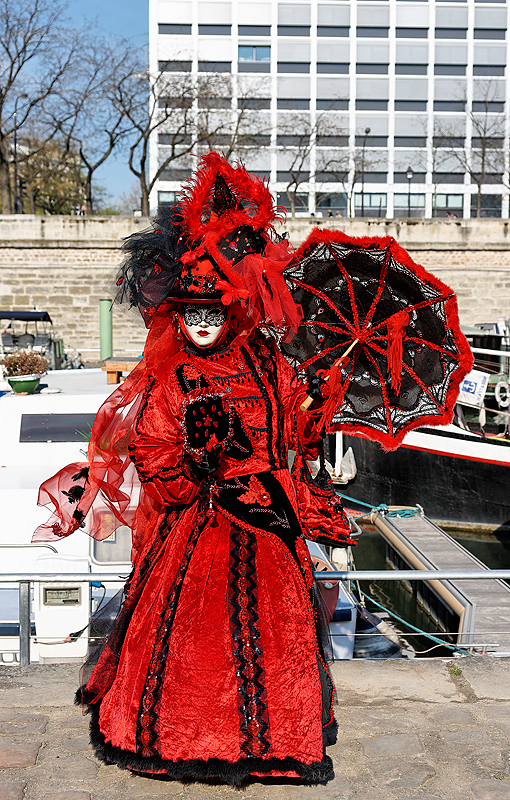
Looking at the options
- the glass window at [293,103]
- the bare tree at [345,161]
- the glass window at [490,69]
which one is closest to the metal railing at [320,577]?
the bare tree at [345,161]

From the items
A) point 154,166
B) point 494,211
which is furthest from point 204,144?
point 494,211

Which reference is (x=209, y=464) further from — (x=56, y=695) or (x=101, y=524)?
(x=56, y=695)

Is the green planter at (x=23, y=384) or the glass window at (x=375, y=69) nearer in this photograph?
the green planter at (x=23, y=384)

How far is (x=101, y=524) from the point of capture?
3201 mm

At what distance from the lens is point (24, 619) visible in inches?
143

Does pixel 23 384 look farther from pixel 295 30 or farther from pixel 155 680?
pixel 295 30

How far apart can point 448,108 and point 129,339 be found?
4093cm

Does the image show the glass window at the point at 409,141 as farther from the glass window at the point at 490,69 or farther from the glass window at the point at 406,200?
the glass window at the point at 490,69

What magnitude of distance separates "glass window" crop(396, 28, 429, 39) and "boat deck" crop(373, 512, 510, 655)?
174 ft

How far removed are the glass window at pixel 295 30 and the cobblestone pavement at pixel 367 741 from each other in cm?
5776

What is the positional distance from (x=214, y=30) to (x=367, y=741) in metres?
58.0

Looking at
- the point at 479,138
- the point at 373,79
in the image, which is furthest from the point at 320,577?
the point at 373,79

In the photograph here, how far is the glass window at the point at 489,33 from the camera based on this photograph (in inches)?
2172

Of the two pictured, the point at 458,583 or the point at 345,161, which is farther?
the point at 345,161
